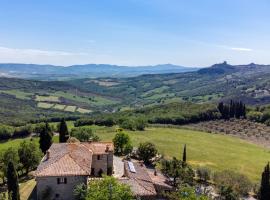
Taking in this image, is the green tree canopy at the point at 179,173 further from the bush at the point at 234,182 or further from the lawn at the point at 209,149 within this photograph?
→ the lawn at the point at 209,149

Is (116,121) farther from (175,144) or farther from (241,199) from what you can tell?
(241,199)

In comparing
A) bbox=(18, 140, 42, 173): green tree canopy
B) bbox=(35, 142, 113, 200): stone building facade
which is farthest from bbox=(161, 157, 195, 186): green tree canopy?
bbox=(18, 140, 42, 173): green tree canopy

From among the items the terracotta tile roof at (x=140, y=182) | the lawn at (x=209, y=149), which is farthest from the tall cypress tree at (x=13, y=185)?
the lawn at (x=209, y=149)

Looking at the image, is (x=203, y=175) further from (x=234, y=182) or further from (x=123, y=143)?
(x=123, y=143)

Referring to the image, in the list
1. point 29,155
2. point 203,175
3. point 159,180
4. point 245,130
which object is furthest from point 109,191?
point 245,130

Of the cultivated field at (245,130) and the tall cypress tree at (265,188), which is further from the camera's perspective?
the cultivated field at (245,130)

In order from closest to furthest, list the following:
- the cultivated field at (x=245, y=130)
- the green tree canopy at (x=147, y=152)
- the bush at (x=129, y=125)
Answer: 1. the green tree canopy at (x=147, y=152)
2. the bush at (x=129, y=125)
3. the cultivated field at (x=245, y=130)

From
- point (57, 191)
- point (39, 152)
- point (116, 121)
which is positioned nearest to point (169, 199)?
point (57, 191)
